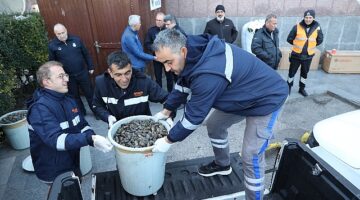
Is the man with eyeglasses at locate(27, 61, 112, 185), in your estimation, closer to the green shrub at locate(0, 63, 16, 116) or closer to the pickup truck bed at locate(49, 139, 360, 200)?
the pickup truck bed at locate(49, 139, 360, 200)

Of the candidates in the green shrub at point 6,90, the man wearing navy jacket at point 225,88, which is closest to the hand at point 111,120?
the man wearing navy jacket at point 225,88

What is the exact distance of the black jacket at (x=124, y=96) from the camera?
9.49 feet

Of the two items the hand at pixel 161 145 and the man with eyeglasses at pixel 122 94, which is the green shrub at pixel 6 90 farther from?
the hand at pixel 161 145

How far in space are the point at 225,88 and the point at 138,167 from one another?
1134 mm

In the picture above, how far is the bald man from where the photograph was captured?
16.4 ft

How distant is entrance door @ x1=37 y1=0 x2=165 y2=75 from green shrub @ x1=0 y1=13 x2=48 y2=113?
345mm

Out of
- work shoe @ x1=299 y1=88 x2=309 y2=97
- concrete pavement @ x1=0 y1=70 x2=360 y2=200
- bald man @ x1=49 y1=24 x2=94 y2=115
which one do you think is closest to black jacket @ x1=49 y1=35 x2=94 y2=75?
bald man @ x1=49 y1=24 x2=94 y2=115

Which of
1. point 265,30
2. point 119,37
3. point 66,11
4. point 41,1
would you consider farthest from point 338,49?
point 41,1

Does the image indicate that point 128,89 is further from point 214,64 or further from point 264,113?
point 264,113

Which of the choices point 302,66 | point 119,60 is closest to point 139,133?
point 119,60

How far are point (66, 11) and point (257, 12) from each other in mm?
5207

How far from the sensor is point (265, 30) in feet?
17.5

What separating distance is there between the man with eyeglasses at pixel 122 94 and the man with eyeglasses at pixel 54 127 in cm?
33

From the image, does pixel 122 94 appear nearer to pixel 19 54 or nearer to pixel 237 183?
pixel 237 183
